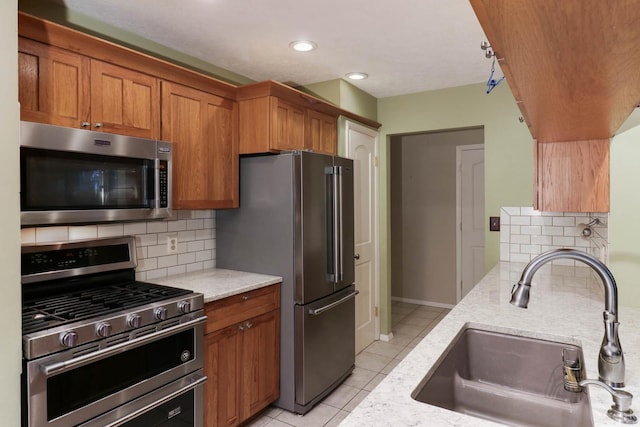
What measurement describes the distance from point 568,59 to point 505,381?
1053 mm

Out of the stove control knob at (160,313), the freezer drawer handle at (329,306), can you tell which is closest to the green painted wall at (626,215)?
the freezer drawer handle at (329,306)

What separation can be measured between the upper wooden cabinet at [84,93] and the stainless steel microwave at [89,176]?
3.2 inches

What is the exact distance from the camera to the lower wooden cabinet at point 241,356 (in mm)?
2168

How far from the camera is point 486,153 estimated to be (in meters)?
3.36

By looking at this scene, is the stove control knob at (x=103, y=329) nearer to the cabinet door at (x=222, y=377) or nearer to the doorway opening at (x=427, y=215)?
the cabinet door at (x=222, y=377)

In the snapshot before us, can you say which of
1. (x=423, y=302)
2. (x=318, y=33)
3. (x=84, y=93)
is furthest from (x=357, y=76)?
(x=423, y=302)

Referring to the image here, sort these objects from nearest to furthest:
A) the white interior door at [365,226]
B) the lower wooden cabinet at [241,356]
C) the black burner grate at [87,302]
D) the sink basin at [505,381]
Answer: the sink basin at [505,381], the black burner grate at [87,302], the lower wooden cabinet at [241,356], the white interior door at [365,226]

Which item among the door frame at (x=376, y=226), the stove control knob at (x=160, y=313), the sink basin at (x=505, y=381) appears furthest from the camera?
the door frame at (x=376, y=226)

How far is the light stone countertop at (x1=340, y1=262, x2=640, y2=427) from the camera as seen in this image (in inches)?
33.7

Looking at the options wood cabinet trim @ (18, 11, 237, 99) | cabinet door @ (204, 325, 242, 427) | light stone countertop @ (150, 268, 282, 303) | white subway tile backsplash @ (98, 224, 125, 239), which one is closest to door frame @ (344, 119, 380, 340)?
light stone countertop @ (150, 268, 282, 303)

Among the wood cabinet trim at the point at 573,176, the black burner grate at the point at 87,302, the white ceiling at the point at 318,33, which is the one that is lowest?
the black burner grate at the point at 87,302

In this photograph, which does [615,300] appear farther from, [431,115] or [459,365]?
[431,115]

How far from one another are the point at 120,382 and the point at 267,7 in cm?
191

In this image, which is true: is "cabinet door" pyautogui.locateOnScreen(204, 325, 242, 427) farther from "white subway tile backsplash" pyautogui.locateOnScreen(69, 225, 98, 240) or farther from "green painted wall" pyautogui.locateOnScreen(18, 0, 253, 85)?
"green painted wall" pyautogui.locateOnScreen(18, 0, 253, 85)
